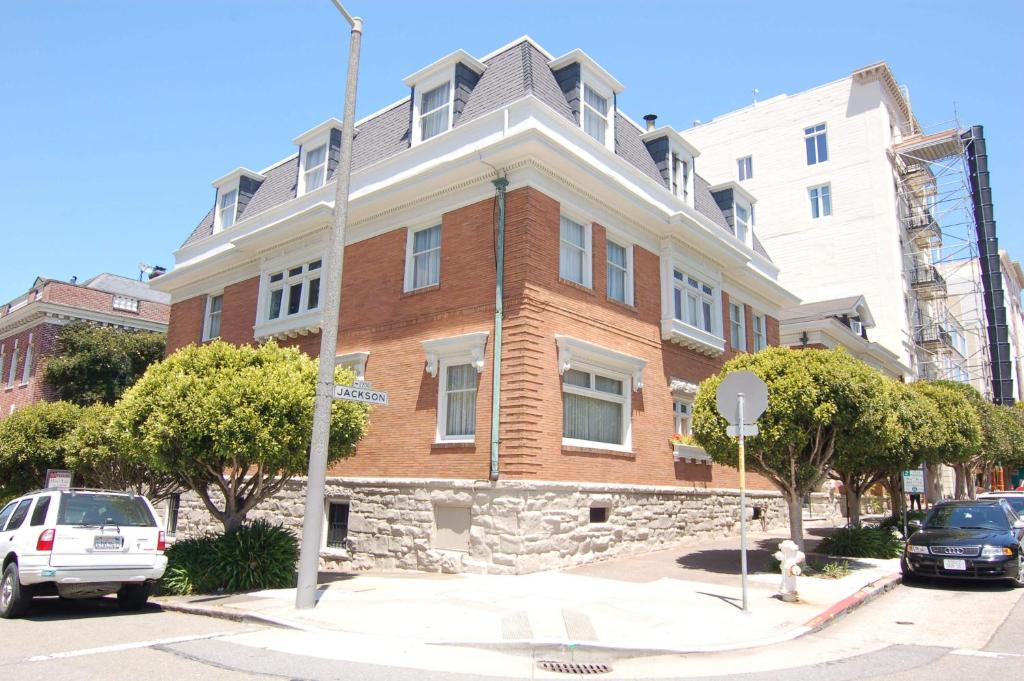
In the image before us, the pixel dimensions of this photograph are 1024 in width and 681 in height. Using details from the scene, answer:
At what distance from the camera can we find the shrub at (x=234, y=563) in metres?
11.6

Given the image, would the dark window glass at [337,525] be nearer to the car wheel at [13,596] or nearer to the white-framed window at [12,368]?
the car wheel at [13,596]

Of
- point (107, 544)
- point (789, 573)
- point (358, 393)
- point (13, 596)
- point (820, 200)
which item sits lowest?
point (13, 596)

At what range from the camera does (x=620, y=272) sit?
18016 mm

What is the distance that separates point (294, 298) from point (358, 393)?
1125 centimetres

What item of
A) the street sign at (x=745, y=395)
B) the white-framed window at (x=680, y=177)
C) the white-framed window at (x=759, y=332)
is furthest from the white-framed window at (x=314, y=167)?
the white-framed window at (x=759, y=332)

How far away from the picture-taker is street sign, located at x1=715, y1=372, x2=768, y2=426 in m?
10.3

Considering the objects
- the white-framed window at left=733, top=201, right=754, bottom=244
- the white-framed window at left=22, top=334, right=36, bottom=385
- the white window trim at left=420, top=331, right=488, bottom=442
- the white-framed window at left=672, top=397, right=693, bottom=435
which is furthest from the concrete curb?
the white-framed window at left=22, top=334, right=36, bottom=385

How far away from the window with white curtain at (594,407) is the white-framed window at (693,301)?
3.74 meters

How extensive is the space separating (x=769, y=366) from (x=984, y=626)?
5.65m

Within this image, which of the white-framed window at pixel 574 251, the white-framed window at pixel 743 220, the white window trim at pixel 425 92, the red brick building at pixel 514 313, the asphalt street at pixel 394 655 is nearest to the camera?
the asphalt street at pixel 394 655

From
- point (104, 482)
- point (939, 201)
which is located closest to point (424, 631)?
point (104, 482)

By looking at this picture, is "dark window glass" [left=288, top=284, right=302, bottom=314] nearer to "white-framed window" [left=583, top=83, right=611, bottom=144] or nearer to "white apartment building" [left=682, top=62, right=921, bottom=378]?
"white-framed window" [left=583, top=83, right=611, bottom=144]

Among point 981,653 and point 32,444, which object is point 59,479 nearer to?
point 32,444

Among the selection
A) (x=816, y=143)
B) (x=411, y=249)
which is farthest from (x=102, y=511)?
(x=816, y=143)
